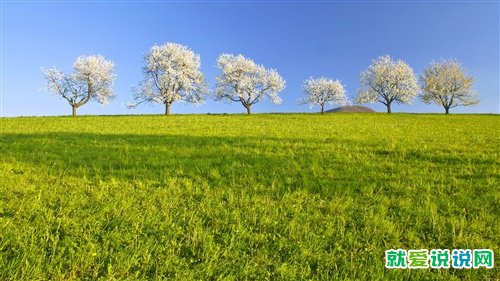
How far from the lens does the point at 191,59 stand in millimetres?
69938

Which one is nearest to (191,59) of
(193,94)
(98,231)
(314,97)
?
(193,94)

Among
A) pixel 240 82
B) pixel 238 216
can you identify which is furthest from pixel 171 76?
pixel 238 216

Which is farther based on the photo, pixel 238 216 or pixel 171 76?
pixel 171 76

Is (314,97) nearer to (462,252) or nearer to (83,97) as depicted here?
(83,97)

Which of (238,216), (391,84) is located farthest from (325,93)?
(238,216)

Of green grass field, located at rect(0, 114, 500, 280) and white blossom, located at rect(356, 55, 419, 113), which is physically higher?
white blossom, located at rect(356, 55, 419, 113)

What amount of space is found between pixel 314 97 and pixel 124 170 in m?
78.1

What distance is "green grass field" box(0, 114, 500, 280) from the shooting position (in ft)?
15.5

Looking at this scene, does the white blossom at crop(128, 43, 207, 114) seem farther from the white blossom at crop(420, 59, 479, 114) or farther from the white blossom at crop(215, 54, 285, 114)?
the white blossom at crop(420, 59, 479, 114)

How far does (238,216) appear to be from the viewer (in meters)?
6.41

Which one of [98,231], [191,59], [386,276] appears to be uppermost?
[191,59]

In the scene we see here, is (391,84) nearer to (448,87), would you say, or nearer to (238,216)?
(448,87)

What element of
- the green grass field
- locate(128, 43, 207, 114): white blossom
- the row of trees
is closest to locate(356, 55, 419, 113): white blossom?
the row of trees

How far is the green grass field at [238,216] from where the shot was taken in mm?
4727
